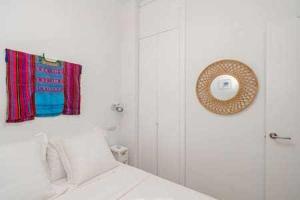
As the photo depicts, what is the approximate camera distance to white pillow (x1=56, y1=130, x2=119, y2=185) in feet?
4.68

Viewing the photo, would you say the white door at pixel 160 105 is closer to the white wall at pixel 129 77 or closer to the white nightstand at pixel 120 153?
the white wall at pixel 129 77

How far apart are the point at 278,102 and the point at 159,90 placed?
1.35m

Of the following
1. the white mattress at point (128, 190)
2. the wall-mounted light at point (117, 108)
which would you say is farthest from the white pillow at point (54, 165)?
the wall-mounted light at point (117, 108)

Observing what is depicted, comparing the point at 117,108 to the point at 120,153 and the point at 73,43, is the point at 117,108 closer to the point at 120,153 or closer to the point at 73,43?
the point at 120,153

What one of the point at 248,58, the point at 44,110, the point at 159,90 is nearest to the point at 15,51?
the point at 44,110

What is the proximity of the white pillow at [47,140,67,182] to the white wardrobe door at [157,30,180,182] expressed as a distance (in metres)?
1.27

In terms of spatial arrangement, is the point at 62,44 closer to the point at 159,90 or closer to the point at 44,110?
the point at 44,110

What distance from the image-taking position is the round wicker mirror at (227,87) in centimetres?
168

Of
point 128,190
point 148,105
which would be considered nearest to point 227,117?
point 148,105

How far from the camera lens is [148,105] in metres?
2.46

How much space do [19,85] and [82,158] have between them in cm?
86

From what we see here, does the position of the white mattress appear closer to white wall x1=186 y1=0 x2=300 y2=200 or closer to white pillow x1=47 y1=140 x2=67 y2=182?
white pillow x1=47 y1=140 x2=67 y2=182

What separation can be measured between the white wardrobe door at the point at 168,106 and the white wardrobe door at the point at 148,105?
9cm

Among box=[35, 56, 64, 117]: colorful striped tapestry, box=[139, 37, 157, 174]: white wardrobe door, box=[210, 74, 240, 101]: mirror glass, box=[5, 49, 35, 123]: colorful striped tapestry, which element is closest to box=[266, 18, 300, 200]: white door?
box=[210, 74, 240, 101]: mirror glass
